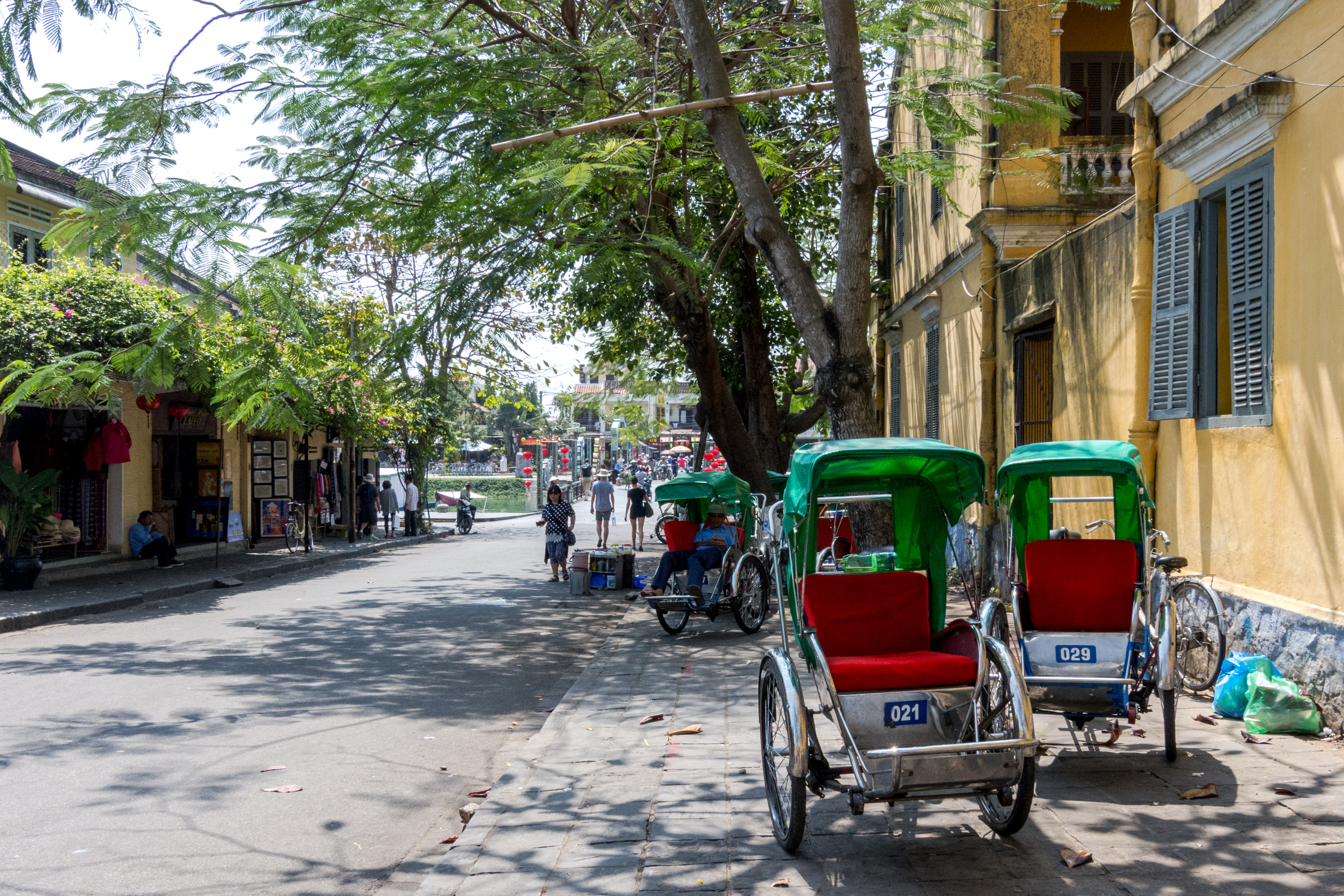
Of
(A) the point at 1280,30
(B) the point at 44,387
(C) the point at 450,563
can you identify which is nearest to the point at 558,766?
(A) the point at 1280,30

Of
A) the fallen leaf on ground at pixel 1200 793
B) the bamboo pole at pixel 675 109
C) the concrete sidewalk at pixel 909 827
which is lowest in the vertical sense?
the concrete sidewalk at pixel 909 827

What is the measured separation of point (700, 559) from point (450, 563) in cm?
1032

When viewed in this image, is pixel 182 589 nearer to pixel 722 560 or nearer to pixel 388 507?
pixel 722 560

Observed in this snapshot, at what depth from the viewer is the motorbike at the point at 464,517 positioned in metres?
32.2

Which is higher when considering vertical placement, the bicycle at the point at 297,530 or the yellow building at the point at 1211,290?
the yellow building at the point at 1211,290

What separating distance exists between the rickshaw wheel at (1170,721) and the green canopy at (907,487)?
4.14 feet

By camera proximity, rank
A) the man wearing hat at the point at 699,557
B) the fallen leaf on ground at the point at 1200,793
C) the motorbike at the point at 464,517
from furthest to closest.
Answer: the motorbike at the point at 464,517 → the man wearing hat at the point at 699,557 → the fallen leaf on ground at the point at 1200,793

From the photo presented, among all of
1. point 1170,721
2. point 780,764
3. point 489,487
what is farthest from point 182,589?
point 489,487

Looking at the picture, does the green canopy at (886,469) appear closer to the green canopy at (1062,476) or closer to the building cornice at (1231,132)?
the green canopy at (1062,476)

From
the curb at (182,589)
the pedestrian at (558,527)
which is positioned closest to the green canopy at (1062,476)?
the pedestrian at (558,527)

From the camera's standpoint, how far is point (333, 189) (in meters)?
10.0

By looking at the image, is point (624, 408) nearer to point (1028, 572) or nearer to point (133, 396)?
point (133, 396)

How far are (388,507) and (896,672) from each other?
85.0 ft

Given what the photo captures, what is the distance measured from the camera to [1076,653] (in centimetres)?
619
